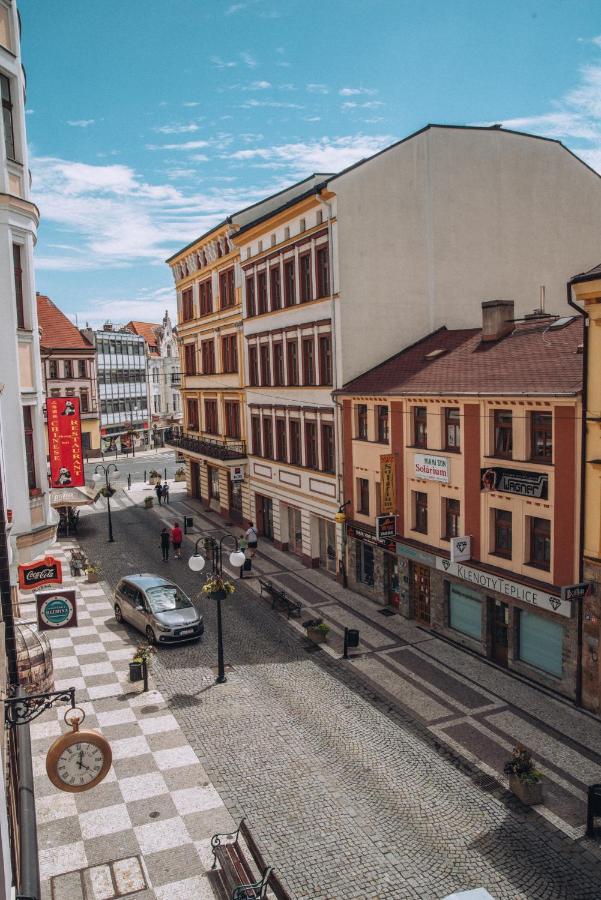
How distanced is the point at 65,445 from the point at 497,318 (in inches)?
567

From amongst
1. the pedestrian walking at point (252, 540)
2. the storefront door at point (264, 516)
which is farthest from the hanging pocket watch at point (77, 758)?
the storefront door at point (264, 516)

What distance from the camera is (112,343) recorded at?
79.4 metres

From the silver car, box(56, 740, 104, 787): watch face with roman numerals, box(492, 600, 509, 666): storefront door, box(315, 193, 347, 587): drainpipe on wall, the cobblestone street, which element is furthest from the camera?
box(315, 193, 347, 587): drainpipe on wall

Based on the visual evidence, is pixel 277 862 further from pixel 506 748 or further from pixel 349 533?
pixel 349 533

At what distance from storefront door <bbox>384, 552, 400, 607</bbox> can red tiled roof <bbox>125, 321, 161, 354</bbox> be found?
7428 centimetres

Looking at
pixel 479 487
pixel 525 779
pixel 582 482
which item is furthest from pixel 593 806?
pixel 479 487

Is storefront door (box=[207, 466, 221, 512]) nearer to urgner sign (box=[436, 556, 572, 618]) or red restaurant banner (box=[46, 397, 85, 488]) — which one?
red restaurant banner (box=[46, 397, 85, 488])

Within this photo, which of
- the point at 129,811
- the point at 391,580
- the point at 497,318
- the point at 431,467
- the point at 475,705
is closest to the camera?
the point at 129,811

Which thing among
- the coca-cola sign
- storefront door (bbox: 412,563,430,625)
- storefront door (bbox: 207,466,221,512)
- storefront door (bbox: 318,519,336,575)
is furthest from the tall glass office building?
the coca-cola sign

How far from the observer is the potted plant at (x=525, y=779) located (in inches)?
550

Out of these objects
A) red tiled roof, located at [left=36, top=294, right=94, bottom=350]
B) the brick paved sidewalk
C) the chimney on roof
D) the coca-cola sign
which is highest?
red tiled roof, located at [left=36, top=294, right=94, bottom=350]

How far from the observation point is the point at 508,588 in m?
19.5

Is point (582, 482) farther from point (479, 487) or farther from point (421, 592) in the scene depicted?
point (421, 592)

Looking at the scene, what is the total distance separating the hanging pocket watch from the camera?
9539mm
